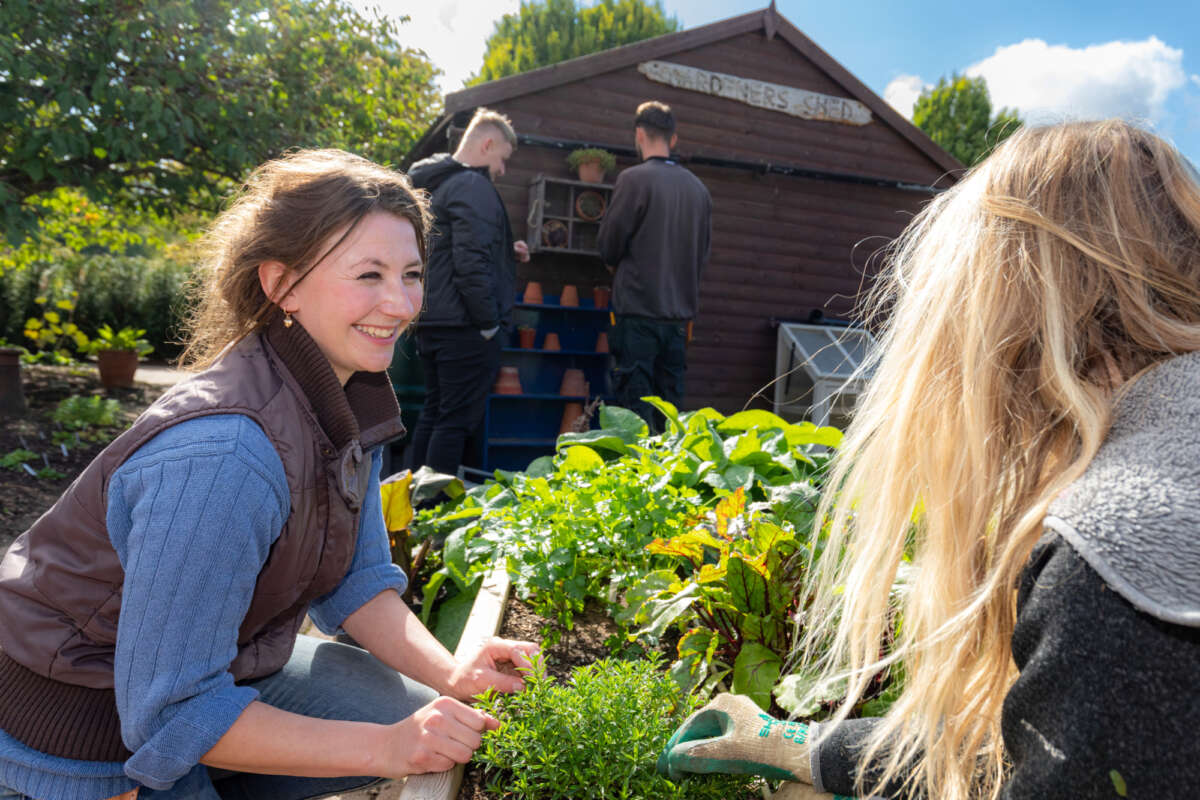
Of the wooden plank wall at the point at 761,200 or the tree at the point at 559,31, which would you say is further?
the tree at the point at 559,31

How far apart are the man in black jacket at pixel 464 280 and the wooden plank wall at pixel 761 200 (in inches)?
102

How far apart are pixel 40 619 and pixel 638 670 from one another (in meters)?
1.02

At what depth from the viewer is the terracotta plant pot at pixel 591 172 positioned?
6.78 meters

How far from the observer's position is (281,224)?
148 centimetres

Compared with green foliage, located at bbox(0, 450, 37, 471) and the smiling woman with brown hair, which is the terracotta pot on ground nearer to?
green foliage, located at bbox(0, 450, 37, 471)

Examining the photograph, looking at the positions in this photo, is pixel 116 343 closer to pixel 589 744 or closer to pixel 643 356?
pixel 643 356

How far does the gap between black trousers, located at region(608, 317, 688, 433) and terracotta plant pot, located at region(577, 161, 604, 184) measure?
2.12m

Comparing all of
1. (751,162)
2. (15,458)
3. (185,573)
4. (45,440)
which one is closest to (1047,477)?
(185,573)

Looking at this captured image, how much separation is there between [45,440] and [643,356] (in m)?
5.36

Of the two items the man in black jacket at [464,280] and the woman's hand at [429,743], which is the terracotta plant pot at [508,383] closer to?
the man in black jacket at [464,280]

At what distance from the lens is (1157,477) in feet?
2.41

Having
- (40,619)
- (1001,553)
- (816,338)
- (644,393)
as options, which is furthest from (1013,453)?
(816,338)

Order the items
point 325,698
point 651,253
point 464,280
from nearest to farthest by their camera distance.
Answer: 1. point 325,698
2. point 464,280
3. point 651,253

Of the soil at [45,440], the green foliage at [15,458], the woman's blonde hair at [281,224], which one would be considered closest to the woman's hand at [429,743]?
the woman's blonde hair at [281,224]
